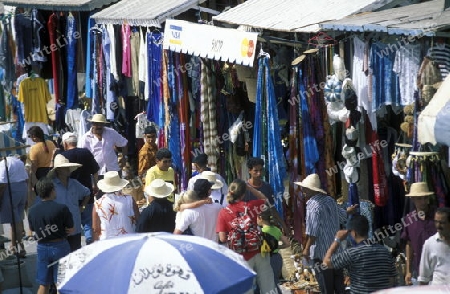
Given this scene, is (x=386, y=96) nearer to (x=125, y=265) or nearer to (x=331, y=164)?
(x=331, y=164)

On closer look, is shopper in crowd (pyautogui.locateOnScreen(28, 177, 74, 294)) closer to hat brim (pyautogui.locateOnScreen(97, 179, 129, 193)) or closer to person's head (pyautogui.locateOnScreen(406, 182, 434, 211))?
hat brim (pyautogui.locateOnScreen(97, 179, 129, 193))

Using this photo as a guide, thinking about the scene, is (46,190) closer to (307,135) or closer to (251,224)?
(251,224)

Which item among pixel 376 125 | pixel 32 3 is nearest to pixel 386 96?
pixel 376 125

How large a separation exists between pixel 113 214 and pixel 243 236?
1698mm

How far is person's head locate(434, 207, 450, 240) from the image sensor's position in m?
10.7

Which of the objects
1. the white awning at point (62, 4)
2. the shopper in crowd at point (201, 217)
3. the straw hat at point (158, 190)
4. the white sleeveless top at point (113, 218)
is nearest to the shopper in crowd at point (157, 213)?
the straw hat at point (158, 190)

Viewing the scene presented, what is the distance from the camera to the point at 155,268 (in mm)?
9297

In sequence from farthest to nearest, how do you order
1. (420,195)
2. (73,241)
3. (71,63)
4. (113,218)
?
(71,63) < (73,241) < (113,218) < (420,195)

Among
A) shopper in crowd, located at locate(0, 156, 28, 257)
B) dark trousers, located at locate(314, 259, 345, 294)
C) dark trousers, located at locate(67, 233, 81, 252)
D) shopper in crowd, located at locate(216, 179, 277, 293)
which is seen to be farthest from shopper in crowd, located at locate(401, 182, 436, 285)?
shopper in crowd, located at locate(0, 156, 28, 257)

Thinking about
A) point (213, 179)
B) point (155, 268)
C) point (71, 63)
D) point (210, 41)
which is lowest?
point (155, 268)

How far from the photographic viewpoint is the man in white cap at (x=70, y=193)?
1352cm

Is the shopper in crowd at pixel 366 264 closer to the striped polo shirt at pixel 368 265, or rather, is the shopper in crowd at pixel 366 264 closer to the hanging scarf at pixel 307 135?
the striped polo shirt at pixel 368 265

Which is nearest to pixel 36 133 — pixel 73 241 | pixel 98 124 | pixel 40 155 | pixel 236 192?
pixel 40 155

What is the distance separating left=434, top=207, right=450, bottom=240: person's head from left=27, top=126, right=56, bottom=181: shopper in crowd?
7357mm
